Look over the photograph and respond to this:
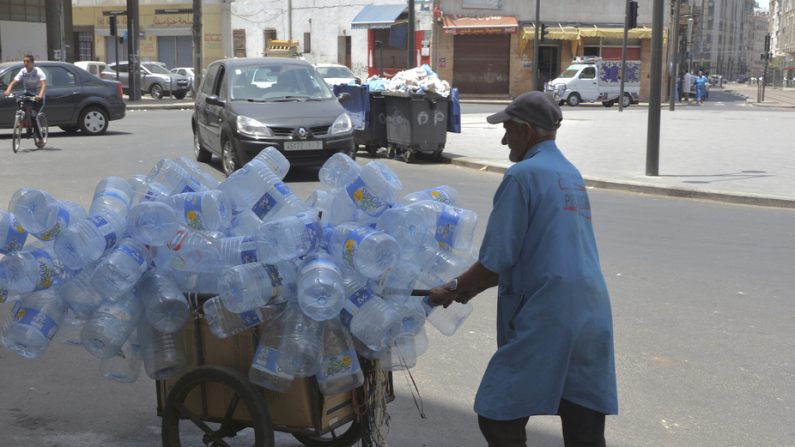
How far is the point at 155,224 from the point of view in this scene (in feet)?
12.6

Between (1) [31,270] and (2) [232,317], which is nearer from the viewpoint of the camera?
(2) [232,317]

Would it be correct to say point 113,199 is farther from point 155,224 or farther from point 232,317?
point 232,317

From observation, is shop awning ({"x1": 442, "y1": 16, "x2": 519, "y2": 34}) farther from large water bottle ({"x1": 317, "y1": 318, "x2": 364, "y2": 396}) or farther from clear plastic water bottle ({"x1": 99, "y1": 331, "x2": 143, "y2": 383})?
large water bottle ({"x1": 317, "y1": 318, "x2": 364, "y2": 396})

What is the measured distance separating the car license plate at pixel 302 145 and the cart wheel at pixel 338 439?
9.29 meters

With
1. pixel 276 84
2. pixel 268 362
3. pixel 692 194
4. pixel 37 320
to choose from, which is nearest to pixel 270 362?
pixel 268 362

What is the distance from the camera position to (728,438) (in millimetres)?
4633

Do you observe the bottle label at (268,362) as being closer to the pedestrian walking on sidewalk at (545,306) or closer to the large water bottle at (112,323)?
the large water bottle at (112,323)

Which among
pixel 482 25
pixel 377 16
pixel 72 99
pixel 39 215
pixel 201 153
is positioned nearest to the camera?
pixel 39 215

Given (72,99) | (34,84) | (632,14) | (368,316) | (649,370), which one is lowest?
(649,370)

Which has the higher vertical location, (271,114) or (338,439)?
(271,114)

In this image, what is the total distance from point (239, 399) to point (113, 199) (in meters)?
1.11

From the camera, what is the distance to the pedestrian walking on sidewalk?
3.19 m

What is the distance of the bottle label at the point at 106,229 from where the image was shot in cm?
391

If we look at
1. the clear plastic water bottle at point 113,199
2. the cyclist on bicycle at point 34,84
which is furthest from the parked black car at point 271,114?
the clear plastic water bottle at point 113,199
